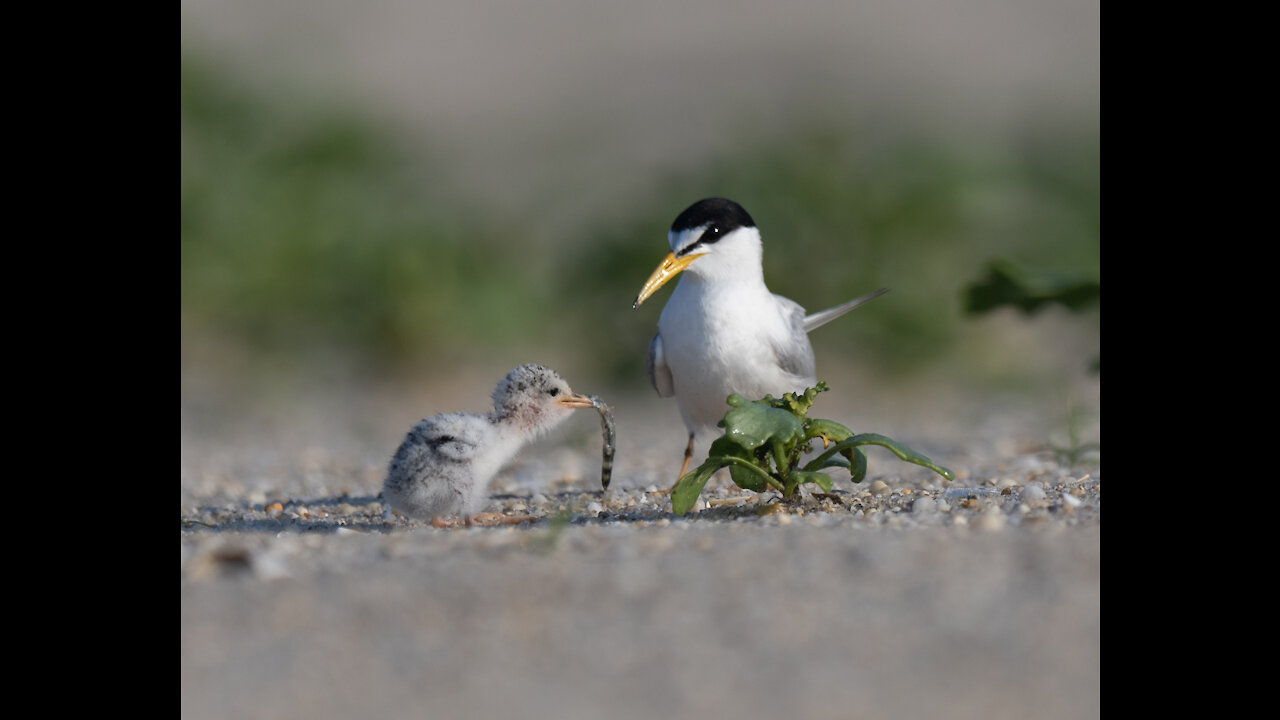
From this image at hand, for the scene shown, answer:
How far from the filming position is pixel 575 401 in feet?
14.6

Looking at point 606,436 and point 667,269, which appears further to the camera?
point 667,269

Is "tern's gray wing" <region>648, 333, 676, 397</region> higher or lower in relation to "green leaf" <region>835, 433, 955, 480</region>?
higher

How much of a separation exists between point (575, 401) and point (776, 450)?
36.9 inches

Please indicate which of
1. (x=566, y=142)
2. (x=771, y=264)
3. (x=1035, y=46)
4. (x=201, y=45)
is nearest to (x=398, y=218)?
(x=201, y=45)

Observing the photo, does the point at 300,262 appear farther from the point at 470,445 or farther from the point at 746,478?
the point at 746,478

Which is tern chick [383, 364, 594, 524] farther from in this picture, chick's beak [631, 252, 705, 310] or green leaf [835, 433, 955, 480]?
green leaf [835, 433, 955, 480]

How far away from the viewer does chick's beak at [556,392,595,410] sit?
4441 millimetres

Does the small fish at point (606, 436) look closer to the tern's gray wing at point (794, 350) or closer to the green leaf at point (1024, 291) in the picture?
the tern's gray wing at point (794, 350)

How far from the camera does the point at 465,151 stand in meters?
18.0

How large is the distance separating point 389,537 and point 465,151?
15.0 m

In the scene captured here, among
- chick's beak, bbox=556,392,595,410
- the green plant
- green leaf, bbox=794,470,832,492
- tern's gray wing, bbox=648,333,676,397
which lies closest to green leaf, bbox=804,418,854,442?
the green plant

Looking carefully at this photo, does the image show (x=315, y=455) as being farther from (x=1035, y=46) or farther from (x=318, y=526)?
(x=1035, y=46)

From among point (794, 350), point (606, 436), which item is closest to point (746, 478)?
point (606, 436)

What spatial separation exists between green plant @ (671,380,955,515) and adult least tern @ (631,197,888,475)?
0.64 meters
